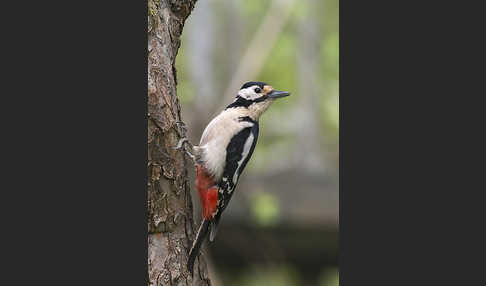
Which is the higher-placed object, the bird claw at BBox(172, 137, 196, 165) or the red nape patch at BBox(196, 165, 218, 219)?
the bird claw at BBox(172, 137, 196, 165)

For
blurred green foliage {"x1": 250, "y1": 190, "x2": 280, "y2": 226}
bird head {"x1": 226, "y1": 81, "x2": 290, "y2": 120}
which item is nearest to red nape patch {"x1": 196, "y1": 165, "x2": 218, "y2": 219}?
bird head {"x1": 226, "y1": 81, "x2": 290, "y2": 120}

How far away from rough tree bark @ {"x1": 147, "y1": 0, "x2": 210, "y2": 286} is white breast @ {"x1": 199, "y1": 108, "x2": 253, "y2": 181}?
10.4 inches

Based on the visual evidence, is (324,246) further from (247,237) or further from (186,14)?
(186,14)

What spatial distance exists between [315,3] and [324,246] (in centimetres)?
219

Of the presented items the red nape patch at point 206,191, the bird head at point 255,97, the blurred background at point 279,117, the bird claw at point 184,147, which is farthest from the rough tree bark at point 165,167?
the blurred background at point 279,117

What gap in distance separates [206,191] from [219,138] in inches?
14.4

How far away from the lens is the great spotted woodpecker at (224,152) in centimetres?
308

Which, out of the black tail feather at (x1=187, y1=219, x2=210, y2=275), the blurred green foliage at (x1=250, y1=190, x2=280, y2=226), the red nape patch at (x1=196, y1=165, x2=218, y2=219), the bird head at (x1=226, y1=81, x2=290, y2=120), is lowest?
the black tail feather at (x1=187, y1=219, x2=210, y2=275)

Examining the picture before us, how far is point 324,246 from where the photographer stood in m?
4.41

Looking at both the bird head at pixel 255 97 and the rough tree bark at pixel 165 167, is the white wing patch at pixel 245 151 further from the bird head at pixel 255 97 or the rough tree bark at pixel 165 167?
the rough tree bark at pixel 165 167

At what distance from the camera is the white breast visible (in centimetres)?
319

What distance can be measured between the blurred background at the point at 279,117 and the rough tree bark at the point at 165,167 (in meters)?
1.21

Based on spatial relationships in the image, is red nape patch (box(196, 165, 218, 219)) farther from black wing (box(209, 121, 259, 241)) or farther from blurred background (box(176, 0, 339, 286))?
blurred background (box(176, 0, 339, 286))

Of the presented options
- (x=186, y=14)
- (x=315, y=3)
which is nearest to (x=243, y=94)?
(x=186, y=14)
